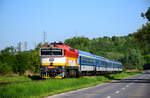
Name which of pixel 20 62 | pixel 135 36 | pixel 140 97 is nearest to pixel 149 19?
pixel 135 36

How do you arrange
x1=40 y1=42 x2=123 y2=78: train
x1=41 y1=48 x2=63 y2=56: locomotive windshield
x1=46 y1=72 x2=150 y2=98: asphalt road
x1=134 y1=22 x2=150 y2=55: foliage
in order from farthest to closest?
x1=134 y1=22 x2=150 y2=55: foliage
x1=41 y1=48 x2=63 y2=56: locomotive windshield
x1=40 y1=42 x2=123 y2=78: train
x1=46 y1=72 x2=150 y2=98: asphalt road

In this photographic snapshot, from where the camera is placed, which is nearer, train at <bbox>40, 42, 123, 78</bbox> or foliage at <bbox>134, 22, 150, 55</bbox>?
train at <bbox>40, 42, 123, 78</bbox>

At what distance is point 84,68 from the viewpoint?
47.7 meters

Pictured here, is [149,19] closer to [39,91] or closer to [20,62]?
[20,62]

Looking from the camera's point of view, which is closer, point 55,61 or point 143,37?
point 55,61

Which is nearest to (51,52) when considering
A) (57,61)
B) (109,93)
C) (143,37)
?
(57,61)

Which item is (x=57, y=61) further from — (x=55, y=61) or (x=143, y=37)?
(x=143, y=37)

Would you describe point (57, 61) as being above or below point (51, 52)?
below

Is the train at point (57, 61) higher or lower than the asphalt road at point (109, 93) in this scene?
higher

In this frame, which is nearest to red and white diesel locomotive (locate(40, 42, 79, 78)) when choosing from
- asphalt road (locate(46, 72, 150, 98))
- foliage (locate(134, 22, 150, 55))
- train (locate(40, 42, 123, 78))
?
train (locate(40, 42, 123, 78))

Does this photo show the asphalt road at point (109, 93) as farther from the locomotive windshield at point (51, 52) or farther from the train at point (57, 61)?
the locomotive windshield at point (51, 52)

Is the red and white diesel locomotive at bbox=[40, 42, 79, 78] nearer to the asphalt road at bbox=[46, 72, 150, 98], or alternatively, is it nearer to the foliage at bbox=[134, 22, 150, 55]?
the asphalt road at bbox=[46, 72, 150, 98]

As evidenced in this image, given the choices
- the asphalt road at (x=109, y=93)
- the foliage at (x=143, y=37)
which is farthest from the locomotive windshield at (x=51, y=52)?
the foliage at (x=143, y=37)

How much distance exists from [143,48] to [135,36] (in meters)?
2.56
